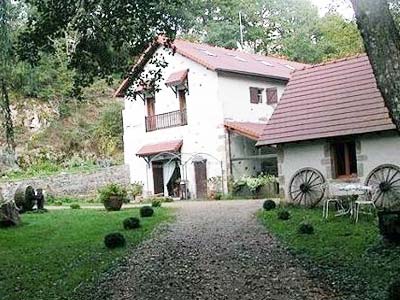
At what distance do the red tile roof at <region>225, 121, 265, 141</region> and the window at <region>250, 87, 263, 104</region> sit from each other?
1501 millimetres

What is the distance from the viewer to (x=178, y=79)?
29141 millimetres

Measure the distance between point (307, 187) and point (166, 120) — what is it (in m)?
13.6

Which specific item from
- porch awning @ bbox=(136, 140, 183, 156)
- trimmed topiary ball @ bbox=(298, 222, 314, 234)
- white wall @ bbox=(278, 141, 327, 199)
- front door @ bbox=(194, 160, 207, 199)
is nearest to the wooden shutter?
front door @ bbox=(194, 160, 207, 199)

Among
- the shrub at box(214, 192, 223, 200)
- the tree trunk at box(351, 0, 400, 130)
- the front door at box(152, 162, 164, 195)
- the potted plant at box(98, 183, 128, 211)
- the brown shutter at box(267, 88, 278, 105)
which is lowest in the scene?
the shrub at box(214, 192, 223, 200)

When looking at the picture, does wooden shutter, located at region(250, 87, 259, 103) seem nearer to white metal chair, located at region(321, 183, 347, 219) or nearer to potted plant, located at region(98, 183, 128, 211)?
potted plant, located at region(98, 183, 128, 211)

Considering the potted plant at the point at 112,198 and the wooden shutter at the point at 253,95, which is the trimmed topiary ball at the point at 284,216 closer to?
the potted plant at the point at 112,198

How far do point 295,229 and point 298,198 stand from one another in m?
5.05

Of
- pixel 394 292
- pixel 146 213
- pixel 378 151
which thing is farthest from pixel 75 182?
pixel 394 292

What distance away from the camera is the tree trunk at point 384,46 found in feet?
20.8

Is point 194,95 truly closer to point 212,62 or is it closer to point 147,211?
point 212,62

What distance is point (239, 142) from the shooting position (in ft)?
93.2

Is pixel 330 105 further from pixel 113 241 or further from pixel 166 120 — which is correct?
pixel 166 120

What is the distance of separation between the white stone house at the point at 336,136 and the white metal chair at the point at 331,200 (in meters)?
0.21

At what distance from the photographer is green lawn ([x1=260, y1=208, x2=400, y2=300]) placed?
883 centimetres
